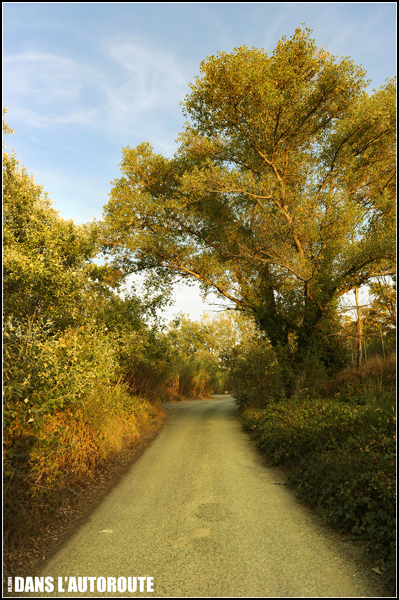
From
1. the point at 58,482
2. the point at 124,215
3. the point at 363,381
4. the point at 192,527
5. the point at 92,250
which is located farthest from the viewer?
the point at 124,215

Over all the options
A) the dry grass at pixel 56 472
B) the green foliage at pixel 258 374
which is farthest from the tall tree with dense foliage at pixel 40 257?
the green foliage at pixel 258 374

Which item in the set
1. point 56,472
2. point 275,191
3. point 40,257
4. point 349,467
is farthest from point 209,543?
point 275,191

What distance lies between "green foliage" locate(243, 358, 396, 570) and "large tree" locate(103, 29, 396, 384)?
493 centimetres

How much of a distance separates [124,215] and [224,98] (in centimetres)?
483

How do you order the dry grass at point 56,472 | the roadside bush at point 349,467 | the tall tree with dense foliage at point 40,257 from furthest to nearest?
the tall tree with dense foliage at point 40,257, the dry grass at point 56,472, the roadside bush at point 349,467

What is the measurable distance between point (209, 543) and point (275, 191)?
34.8 ft

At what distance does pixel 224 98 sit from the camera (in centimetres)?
1145

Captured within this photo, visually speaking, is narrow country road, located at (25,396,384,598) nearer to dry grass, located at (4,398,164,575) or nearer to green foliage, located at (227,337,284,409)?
dry grass, located at (4,398,164,575)

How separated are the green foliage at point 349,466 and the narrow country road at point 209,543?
292 millimetres

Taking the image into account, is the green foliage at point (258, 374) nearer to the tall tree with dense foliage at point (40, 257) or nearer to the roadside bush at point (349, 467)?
the roadside bush at point (349, 467)

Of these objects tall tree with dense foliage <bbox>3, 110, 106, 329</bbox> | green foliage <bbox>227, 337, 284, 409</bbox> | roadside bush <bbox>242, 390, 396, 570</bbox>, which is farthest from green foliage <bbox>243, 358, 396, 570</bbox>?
tall tree with dense foliage <bbox>3, 110, 106, 329</bbox>

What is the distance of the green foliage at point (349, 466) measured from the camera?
401cm

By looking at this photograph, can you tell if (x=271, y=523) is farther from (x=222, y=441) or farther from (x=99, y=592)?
(x=222, y=441)

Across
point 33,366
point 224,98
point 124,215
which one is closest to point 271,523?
point 33,366
